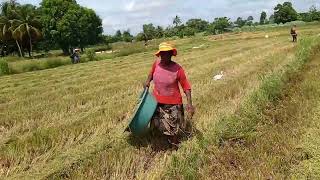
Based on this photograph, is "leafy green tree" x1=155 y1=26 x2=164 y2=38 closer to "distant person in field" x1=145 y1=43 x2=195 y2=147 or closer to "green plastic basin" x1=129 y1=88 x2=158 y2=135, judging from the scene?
"distant person in field" x1=145 y1=43 x2=195 y2=147

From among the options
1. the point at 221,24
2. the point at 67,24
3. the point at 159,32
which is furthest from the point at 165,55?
the point at 221,24

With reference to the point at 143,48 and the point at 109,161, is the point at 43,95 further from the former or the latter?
the point at 143,48

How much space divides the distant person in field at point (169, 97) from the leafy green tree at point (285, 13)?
117397mm

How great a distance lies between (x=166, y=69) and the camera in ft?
22.9

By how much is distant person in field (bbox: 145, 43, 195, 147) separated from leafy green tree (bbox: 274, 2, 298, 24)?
117m

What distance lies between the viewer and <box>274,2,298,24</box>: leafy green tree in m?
120

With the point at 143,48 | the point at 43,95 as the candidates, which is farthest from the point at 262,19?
the point at 43,95

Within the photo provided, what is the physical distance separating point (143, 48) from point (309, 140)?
122ft

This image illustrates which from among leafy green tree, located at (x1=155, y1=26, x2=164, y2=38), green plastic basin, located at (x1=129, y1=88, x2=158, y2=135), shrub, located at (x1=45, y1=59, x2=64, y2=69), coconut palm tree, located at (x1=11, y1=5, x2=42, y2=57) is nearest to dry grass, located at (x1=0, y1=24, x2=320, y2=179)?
green plastic basin, located at (x1=129, y1=88, x2=158, y2=135)

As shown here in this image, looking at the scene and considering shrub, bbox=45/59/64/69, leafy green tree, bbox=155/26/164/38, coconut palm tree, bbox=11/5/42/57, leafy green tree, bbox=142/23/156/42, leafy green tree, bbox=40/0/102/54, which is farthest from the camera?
leafy green tree, bbox=155/26/164/38

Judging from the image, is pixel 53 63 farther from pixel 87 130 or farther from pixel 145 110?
pixel 145 110

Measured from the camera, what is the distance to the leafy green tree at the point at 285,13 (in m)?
120

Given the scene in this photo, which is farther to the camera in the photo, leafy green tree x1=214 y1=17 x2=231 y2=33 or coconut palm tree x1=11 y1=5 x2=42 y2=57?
leafy green tree x1=214 y1=17 x2=231 y2=33

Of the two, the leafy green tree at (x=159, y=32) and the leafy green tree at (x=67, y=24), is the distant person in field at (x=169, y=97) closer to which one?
the leafy green tree at (x=67, y=24)
